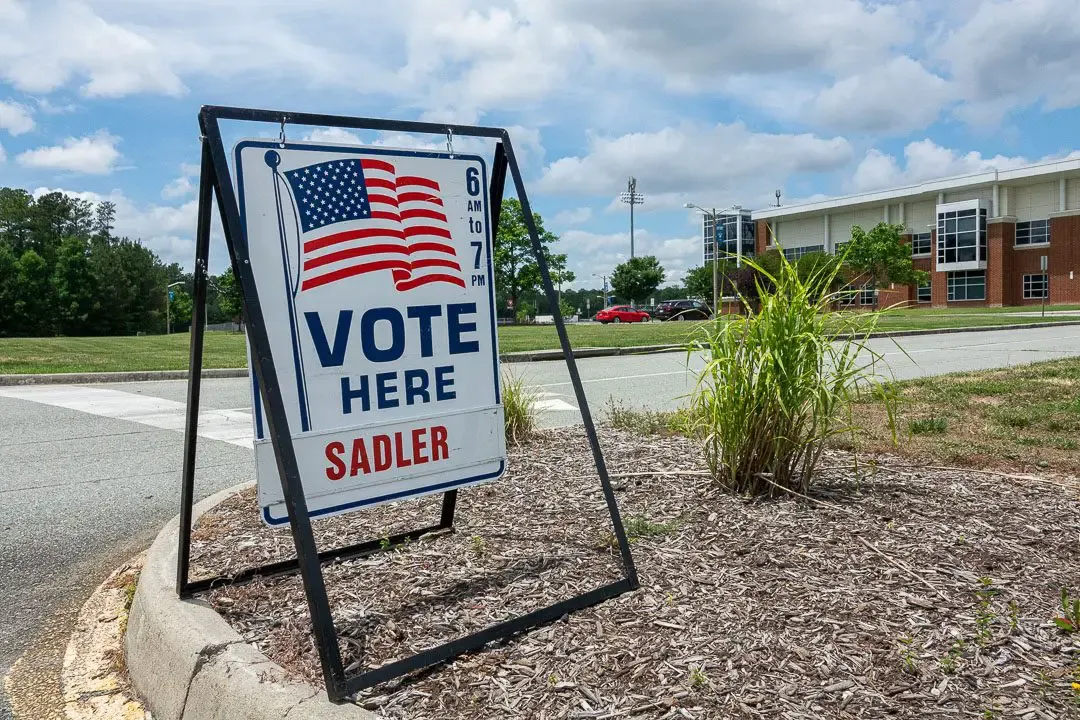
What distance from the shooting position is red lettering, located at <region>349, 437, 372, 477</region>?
2.99 meters

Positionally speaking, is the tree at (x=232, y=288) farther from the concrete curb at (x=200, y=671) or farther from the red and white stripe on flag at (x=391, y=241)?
the concrete curb at (x=200, y=671)

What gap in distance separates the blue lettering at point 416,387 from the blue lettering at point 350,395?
6.2 inches

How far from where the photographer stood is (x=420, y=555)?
140 inches

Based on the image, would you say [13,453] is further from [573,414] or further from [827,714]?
[827,714]

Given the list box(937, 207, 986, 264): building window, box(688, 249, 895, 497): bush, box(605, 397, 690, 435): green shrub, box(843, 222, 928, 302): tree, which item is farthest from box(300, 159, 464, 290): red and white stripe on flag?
box(937, 207, 986, 264): building window

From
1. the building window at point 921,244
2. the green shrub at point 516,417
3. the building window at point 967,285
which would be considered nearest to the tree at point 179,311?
the building window at point 921,244

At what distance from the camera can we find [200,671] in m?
2.61

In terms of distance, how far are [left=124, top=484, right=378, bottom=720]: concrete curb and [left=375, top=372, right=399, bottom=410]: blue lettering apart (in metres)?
0.93

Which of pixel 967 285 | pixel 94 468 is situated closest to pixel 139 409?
pixel 94 468

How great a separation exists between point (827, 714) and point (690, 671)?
0.39 meters

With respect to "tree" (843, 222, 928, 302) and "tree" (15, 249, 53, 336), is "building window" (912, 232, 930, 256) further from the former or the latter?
"tree" (15, 249, 53, 336)

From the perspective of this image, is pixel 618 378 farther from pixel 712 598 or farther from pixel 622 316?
pixel 622 316

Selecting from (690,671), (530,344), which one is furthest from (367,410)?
(530,344)

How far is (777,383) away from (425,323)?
5.49ft
